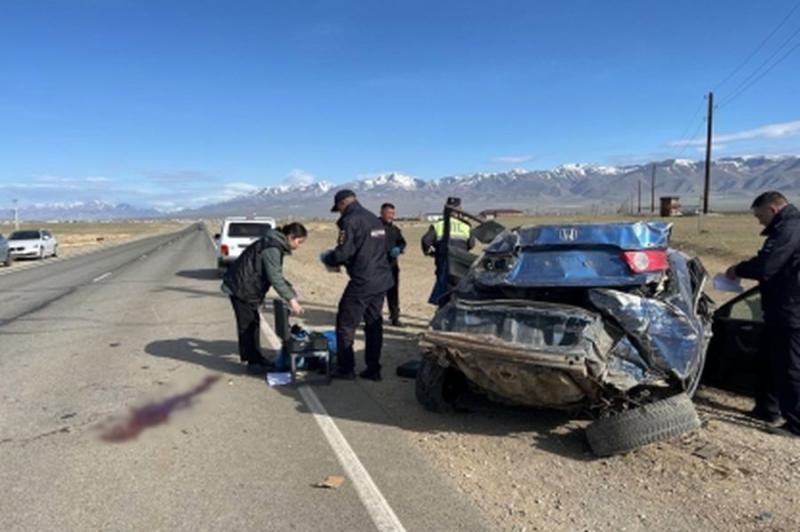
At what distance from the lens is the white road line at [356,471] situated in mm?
3820

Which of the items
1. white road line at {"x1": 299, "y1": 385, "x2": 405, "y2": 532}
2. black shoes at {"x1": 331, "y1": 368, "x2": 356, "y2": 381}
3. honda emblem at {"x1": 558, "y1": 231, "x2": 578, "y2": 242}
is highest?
honda emblem at {"x1": 558, "y1": 231, "x2": 578, "y2": 242}

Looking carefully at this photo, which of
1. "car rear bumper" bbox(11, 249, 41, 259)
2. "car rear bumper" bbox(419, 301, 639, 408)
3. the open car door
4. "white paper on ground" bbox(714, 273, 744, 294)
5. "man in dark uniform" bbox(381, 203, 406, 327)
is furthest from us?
"car rear bumper" bbox(11, 249, 41, 259)

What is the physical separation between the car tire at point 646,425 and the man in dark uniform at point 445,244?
7.81 ft

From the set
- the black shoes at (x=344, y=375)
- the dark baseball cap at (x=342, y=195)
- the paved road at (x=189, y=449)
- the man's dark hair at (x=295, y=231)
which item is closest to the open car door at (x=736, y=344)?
the paved road at (x=189, y=449)

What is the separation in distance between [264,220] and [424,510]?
55.1 ft

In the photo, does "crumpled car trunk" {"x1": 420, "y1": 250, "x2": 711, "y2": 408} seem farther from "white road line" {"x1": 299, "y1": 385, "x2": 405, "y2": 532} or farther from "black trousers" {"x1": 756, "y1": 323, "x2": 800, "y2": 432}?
"white road line" {"x1": 299, "y1": 385, "x2": 405, "y2": 532}

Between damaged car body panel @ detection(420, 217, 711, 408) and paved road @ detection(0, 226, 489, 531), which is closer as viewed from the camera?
paved road @ detection(0, 226, 489, 531)

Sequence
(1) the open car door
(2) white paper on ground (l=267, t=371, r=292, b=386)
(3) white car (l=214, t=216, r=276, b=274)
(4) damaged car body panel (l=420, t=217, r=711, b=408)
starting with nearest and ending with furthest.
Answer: (4) damaged car body panel (l=420, t=217, r=711, b=408)
(1) the open car door
(2) white paper on ground (l=267, t=371, r=292, b=386)
(3) white car (l=214, t=216, r=276, b=274)

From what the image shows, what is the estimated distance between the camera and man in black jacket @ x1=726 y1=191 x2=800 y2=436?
522cm

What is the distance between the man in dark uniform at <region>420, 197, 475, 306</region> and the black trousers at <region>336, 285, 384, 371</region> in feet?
2.19

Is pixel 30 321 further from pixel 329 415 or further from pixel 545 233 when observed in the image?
pixel 545 233

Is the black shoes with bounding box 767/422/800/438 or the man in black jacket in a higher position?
the man in black jacket

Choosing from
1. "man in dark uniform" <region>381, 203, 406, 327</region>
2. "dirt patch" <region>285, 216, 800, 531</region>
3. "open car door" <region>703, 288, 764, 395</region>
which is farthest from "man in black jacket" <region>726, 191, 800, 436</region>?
"man in dark uniform" <region>381, 203, 406, 327</region>

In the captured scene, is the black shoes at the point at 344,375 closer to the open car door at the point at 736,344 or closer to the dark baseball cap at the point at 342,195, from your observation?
the dark baseball cap at the point at 342,195
